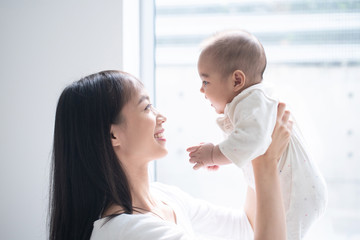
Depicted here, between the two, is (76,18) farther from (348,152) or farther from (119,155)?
(348,152)

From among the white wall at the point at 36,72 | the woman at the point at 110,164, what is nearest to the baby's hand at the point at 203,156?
the woman at the point at 110,164

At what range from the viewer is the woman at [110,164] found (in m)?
1.08

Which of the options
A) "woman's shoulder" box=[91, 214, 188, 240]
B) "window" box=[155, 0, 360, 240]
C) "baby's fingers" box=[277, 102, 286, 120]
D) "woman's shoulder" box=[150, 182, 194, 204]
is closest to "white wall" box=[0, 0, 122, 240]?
"window" box=[155, 0, 360, 240]

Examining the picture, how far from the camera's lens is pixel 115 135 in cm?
117

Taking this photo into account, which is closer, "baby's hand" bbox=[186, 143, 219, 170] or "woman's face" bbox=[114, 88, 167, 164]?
"baby's hand" bbox=[186, 143, 219, 170]

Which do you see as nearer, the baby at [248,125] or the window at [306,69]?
the baby at [248,125]

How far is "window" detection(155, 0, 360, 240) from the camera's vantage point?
1.67 meters

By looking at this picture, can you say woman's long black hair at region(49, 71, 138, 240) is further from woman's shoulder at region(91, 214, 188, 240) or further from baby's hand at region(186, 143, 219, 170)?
baby's hand at region(186, 143, 219, 170)

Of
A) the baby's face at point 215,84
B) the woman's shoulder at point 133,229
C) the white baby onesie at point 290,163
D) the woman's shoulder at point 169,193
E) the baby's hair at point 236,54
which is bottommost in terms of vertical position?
the woman's shoulder at point 169,193

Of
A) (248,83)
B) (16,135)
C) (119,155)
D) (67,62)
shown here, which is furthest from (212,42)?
(16,135)

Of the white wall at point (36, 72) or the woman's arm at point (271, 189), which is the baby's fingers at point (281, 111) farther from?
the white wall at point (36, 72)

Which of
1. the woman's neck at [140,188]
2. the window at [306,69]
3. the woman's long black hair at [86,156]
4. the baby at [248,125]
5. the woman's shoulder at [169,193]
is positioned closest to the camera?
the baby at [248,125]

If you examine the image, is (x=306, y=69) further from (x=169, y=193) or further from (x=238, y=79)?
(x=169, y=193)

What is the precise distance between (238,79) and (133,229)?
0.55m
